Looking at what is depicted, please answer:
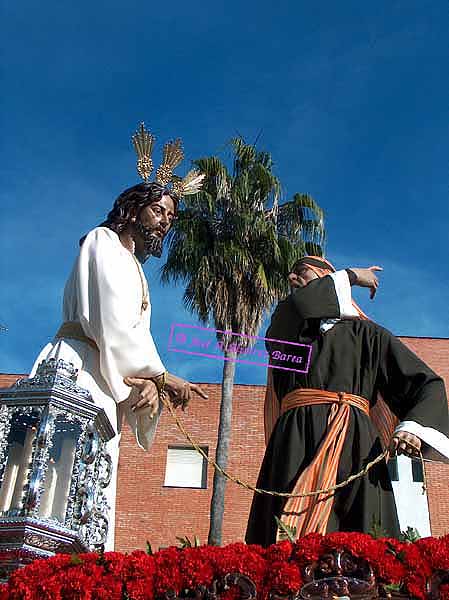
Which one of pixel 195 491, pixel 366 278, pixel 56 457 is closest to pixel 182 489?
pixel 195 491

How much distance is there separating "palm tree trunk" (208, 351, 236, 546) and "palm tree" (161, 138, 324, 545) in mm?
75

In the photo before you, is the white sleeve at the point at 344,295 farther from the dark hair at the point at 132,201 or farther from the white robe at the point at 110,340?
the white robe at the point at 110,340

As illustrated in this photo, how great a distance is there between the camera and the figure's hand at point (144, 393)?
470 centimetres

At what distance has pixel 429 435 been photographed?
5207mm

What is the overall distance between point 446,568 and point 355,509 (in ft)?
6.16

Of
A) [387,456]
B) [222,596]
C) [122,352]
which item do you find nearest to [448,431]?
[387,456]

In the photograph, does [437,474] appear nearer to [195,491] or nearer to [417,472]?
[417,472]

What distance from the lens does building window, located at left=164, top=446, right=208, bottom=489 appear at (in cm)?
2500

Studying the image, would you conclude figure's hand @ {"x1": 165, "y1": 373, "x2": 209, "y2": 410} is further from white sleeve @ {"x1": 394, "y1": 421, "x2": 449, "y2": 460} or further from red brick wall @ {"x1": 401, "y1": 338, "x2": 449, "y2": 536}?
red brick wall @ {"x1": 401, "y1": 338, "x2": 449, "y2": 536}

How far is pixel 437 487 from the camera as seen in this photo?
25672 mm

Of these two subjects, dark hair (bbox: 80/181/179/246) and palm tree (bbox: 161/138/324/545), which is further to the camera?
palm tree (bbox: 161/138/324/545)

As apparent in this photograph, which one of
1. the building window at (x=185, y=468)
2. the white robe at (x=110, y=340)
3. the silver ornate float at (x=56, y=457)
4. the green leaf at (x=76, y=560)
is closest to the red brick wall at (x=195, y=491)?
the building window at (x=185, y=468)

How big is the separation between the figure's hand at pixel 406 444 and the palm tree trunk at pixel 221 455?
42.3ft

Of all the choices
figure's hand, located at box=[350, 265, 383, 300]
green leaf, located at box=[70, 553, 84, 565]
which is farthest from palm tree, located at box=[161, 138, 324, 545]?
green leaf, located at box=[70, 553, 84, 565]
